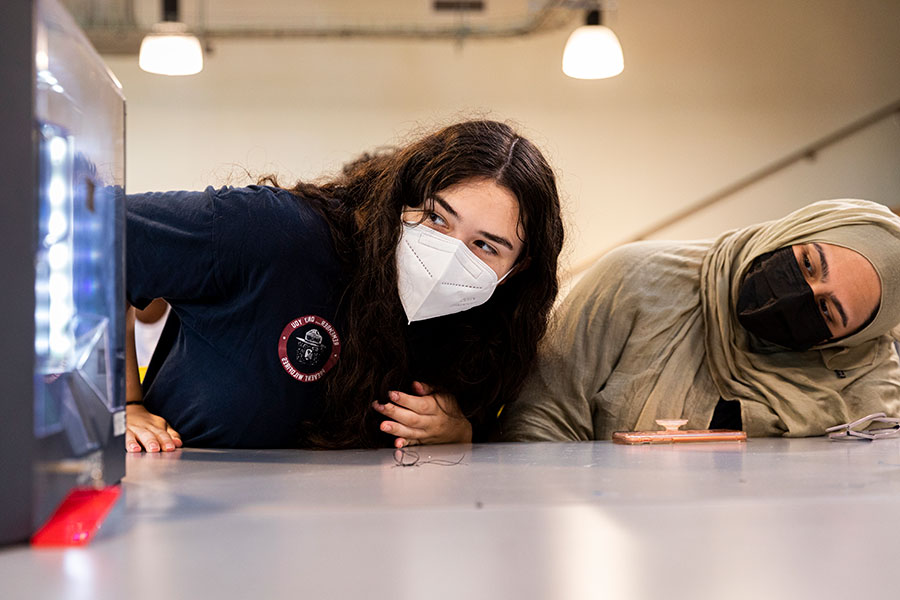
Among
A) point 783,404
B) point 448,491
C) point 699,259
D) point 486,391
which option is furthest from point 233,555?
point 699,259

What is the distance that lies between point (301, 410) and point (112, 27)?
4.75 m

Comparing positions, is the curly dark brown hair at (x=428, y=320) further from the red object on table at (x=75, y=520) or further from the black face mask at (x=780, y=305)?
the red object on table at (x=75, y=520)

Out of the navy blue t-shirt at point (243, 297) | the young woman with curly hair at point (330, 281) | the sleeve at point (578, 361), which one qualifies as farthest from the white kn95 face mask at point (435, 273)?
the sleeve at point (578, 361)

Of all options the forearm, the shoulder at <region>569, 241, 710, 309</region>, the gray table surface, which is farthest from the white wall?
Answer: the gray table surface

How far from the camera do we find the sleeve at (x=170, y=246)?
124cm

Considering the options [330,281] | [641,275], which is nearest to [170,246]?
[330,281]

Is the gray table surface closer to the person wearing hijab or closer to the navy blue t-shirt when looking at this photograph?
the navy blue t-shirt

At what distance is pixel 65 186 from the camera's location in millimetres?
530

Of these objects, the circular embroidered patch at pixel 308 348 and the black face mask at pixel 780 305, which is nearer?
the circular embroidered patch at pixel 308 348

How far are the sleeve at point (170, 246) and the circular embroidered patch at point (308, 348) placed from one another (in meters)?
0.13

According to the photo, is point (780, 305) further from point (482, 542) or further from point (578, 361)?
point (482, 542)

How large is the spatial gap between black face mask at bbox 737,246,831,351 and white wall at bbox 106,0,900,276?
3.94m

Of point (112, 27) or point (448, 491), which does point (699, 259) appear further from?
point (112, 27)

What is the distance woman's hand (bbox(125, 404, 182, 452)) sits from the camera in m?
1.11
